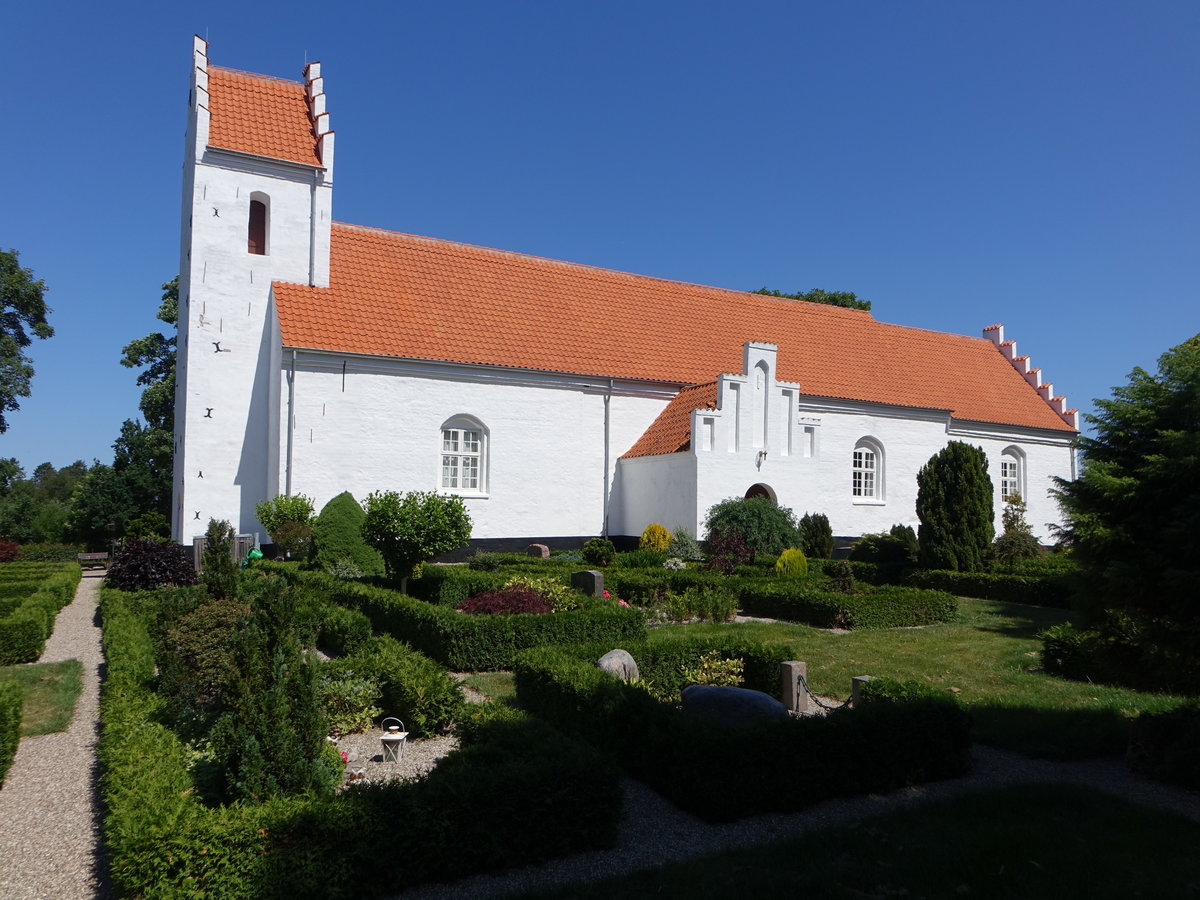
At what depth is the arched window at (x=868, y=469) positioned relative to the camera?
25.7 metres

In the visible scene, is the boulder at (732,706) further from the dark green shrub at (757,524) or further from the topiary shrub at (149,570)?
the topiary shrub at (149,570)

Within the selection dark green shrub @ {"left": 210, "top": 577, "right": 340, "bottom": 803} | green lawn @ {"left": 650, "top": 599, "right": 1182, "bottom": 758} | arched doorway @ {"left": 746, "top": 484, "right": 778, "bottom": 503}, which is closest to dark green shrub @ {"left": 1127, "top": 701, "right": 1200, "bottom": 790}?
green lawn @ {"left": 650, "top": 599, "right": 1182, "bottom": 758}

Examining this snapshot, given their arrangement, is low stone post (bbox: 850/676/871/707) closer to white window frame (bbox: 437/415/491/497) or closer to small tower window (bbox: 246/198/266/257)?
white window frame (bbox: 437/415/491/497)

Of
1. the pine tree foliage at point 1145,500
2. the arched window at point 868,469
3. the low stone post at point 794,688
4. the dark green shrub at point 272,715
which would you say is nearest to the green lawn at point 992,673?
the low stone post at point 794,688

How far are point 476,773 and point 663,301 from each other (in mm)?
22597

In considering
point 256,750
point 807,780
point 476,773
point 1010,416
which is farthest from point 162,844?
point 1010,416

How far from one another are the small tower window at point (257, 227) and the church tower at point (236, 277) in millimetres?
32

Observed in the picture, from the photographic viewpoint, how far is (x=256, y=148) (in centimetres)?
2053

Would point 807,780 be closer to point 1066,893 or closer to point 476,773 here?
point 1066,893

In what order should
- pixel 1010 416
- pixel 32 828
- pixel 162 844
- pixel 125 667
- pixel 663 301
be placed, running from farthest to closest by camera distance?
pixel 1010 416, pixel 663 301, pixel 125 667, pixel 32 828, pixel 162 844

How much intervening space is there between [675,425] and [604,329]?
13.3ft

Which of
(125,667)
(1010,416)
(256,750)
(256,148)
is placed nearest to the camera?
(256,750)

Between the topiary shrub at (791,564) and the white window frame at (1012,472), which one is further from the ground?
the white window frame at (1012,472)

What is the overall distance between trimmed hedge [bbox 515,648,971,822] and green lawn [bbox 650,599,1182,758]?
4.34 ft
